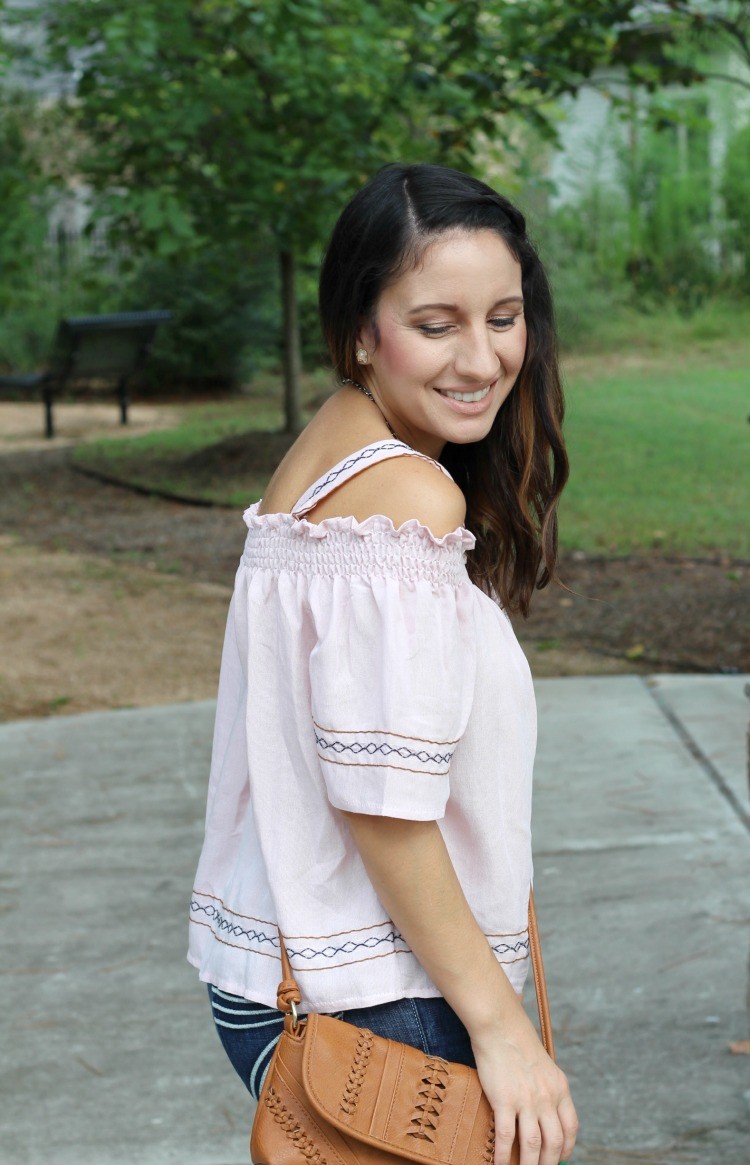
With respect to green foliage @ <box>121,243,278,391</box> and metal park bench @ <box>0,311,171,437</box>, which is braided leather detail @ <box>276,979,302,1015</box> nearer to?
metal park bench @ <box>0,311,171,437</box>

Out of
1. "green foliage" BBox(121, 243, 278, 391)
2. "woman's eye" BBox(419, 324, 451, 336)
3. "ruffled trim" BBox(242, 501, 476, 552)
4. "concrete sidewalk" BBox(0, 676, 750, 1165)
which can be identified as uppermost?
"woman's eye" BBox(419, 324, 451, 336)

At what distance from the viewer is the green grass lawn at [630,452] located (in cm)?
896

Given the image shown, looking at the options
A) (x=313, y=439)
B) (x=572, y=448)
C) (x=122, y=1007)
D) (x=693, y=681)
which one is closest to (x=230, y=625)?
(x=313, y=439)

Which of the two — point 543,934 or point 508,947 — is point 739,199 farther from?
point 508,947

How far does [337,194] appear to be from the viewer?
31.3 feet

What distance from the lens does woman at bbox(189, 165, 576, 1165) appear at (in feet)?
4.43

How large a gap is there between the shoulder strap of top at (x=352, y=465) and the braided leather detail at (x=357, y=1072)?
20.2 inches

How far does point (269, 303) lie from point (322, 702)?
617 inches

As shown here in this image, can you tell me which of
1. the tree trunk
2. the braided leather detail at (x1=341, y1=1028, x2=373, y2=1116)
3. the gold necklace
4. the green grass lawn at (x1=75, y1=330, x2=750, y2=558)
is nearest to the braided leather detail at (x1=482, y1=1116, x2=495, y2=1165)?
the braided leather detail at (x1=341, y1=1028, x2=373, y2=1116)

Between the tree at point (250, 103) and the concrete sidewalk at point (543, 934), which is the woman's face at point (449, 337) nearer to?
the concrete sidewalk at point (543, 934)

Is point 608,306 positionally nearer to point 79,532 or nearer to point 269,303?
point 269,303

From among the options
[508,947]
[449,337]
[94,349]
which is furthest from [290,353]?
[508,947]

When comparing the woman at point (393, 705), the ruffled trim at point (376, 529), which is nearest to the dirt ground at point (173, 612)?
the woman at point (393, 705)

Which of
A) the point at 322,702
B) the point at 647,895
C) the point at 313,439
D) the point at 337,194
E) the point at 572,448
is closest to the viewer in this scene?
the point at 322,702
